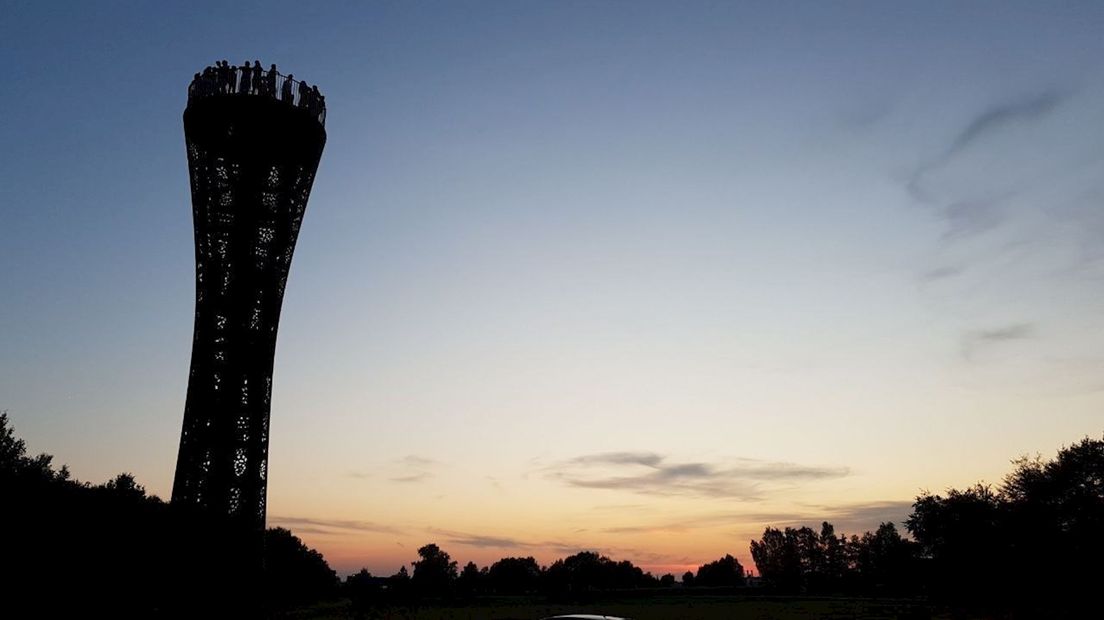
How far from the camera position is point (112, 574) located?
59.5 ft

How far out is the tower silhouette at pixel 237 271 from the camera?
800 inches

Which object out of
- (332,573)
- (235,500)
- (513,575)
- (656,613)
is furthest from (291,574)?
(513,575)

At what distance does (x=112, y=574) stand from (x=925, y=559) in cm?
5877

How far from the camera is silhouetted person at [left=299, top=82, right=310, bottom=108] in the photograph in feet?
77.6

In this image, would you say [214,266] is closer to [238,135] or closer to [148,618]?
[238,135]

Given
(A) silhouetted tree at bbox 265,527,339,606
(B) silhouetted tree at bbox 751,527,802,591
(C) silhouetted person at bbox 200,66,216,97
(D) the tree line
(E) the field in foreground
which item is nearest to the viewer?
(D) the tree line

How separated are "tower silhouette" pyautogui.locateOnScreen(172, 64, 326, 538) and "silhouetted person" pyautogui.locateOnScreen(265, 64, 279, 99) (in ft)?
0.15

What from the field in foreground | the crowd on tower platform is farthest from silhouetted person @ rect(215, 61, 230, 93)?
the field in foreground

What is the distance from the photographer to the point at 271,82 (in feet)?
77.3

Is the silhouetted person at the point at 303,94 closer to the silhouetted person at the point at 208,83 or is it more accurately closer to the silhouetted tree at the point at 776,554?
the silhouetted person at the point at 208,83

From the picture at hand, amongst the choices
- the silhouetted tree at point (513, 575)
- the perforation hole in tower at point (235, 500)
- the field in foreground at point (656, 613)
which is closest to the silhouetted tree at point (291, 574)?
the field in foreground at point (656, 613)

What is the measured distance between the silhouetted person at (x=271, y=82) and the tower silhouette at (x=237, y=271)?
0.05 m

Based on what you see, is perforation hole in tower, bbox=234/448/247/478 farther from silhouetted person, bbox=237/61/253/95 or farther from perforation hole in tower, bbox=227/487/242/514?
silhouetted person, bbox=237/61/253/95

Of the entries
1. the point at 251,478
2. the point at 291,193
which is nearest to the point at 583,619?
the point at 251,478
